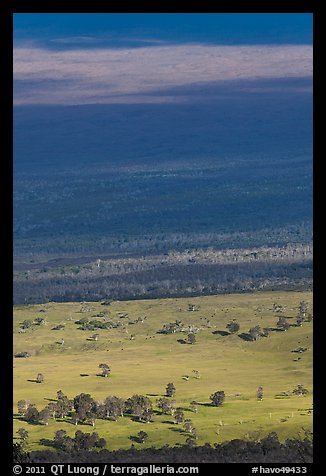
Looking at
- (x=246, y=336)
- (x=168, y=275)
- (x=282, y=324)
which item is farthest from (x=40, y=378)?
(x=168, y=275)

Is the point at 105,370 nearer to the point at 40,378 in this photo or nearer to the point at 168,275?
the point at 40,378

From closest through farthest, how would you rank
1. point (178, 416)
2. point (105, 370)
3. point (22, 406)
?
point (178, 416) < point (22, 406) < point (105, 370)

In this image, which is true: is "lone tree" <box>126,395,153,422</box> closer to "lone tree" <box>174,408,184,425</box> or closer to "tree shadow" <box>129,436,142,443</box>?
"lone tree" <box>174,408,184,425</box>

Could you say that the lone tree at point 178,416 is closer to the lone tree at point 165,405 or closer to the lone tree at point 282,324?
the lone tree at point 165,405

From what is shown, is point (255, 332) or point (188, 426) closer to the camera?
point (188, 426)

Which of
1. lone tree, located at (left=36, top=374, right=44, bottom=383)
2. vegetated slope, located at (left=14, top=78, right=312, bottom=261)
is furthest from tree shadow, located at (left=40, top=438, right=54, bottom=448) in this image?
vegetated slope, located at (left=14, top=78, right=312, bottom=261)

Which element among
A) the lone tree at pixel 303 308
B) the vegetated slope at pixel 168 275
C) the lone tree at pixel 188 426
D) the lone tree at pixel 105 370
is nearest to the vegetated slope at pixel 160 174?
the vegetated slope at pixel 168 275

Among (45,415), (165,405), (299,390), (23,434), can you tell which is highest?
(23,434)

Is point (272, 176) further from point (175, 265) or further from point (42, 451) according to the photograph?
point (42, 451)
